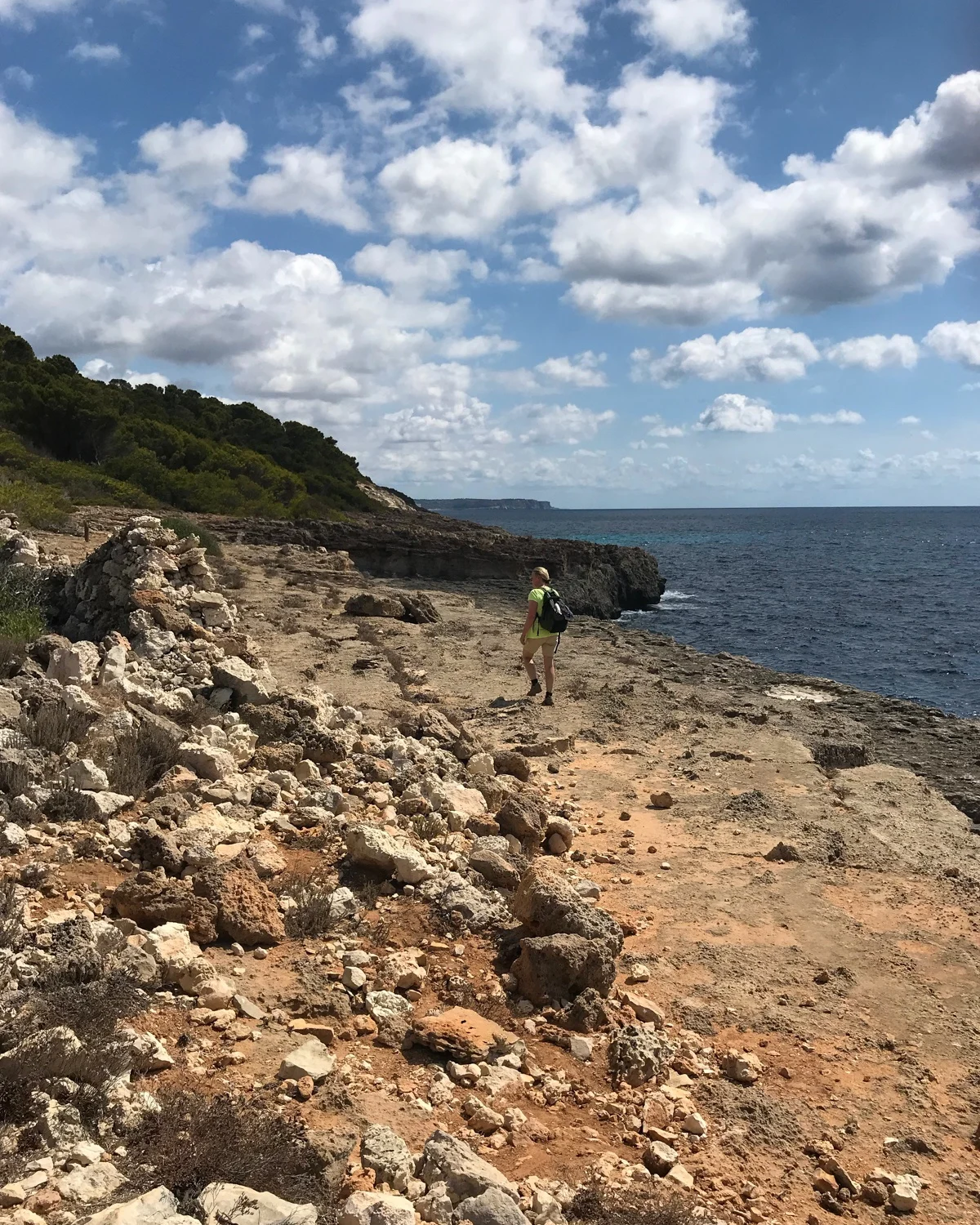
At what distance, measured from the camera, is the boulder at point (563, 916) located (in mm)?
5609

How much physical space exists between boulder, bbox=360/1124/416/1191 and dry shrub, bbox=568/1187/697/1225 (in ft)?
2.20

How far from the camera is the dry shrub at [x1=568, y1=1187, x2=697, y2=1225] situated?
3.42 meters

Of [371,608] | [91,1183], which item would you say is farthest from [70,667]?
[371,608]

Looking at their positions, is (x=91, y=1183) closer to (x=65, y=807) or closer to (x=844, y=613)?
(x=65, y=807)

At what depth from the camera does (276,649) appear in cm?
1528

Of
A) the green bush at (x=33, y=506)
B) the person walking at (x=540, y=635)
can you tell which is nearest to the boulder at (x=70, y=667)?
the person walking at (x=540, y=635)

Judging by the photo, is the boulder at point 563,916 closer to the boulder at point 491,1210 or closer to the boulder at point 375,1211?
the boulder at point 491,1210

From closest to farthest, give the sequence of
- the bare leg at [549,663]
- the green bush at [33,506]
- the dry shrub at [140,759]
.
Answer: the dry shrub at [140,759]
the bare leg at [549,663]
the green bush at [33,506]

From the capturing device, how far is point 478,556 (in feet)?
120

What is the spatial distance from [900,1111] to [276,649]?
40.2 feet

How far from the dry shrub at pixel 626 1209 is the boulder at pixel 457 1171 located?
0.90ft

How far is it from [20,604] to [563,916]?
9889 mm

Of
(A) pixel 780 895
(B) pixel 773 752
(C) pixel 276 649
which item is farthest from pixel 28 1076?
(C) pixel 276 649

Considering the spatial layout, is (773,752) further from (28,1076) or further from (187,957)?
(28,1076)
